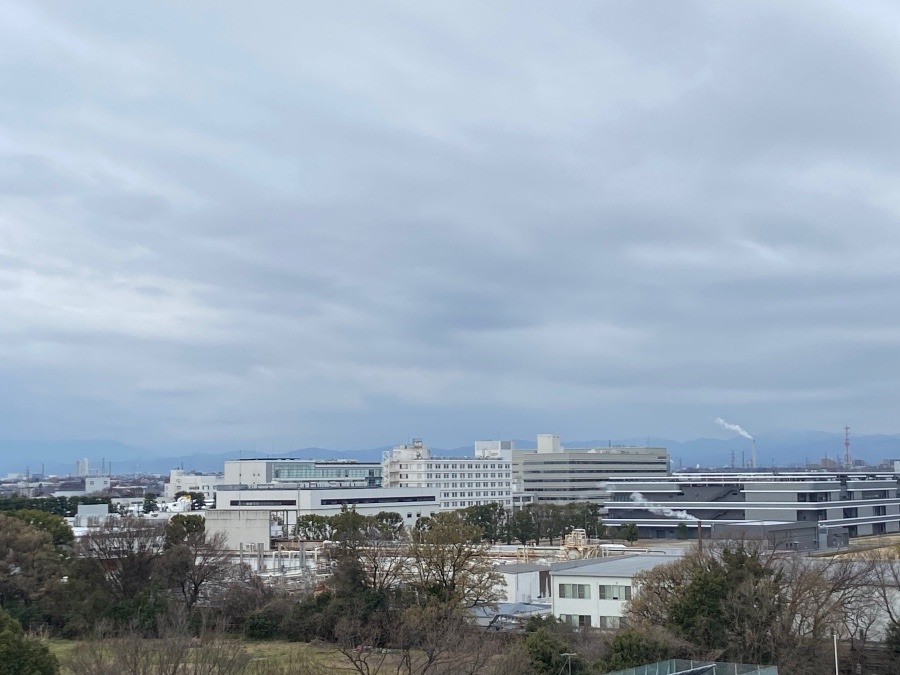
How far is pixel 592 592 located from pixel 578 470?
76340 mm

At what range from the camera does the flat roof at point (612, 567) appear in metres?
36.2

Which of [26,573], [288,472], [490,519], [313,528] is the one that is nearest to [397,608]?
[26,573]

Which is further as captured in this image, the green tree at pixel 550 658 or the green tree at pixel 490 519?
the green tree at pixel 490 519

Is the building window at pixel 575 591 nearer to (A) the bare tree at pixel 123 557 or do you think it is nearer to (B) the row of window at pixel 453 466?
(A) the bare tree at pixel 123 557

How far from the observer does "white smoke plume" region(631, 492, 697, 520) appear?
79250mm

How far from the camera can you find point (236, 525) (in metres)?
62.1

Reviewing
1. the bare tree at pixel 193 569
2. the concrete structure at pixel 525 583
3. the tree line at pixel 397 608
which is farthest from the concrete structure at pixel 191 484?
the concrete structure at pixel 525 583

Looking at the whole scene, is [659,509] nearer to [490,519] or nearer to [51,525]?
[490,519]

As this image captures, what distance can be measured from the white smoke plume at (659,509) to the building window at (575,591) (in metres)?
44.8

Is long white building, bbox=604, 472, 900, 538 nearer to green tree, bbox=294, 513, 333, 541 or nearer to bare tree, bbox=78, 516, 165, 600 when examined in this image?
green tree, bbox=294, 513, 333, 541

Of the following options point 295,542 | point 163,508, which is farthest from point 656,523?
point 163,508

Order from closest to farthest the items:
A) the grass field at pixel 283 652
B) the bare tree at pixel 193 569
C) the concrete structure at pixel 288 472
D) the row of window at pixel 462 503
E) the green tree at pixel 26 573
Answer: the grass field at pixel 283 652
the green tree at pixel 26 573
the bare tree at pixel 193 569
the concrete structure at pixel 288 472
the row of window at pixel 462 503

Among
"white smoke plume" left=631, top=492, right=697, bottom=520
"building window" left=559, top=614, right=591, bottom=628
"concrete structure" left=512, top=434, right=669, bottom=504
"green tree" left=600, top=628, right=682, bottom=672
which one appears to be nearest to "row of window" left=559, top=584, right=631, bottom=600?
"building window" left=559, top=614, right=591, bottom=628

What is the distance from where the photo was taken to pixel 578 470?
111875mm
